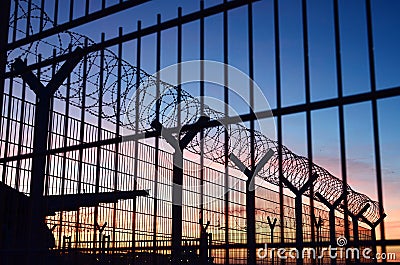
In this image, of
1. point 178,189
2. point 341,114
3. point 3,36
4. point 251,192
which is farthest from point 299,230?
point 3,36

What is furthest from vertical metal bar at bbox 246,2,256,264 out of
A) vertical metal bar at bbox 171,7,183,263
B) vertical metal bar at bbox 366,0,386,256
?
vertical metal bar at bbox 366,0,386,256

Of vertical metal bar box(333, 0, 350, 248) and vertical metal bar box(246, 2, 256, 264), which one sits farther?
vertical metal bar box(246, 2, 256, 264)

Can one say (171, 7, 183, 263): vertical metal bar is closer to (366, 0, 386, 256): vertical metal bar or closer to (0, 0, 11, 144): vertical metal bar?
(366, 0, 386, 256): vertical metal bar

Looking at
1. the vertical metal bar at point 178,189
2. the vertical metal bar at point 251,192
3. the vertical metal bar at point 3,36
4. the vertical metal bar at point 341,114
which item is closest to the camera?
the vertical metal bar at point 341,114

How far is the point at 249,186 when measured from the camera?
4.19 meters

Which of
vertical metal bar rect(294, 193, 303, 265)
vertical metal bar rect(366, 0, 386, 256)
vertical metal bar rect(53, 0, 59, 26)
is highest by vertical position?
vertical metal bar rect(53, 0, 59, 26)

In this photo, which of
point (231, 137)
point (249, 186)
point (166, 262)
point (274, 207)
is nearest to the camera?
point (249, 186)

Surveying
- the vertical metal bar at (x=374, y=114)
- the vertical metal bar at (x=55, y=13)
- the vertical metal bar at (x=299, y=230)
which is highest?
the vertical metal bar at (x=55, y=13)

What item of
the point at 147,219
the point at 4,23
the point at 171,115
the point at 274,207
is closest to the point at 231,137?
the point at 171,115

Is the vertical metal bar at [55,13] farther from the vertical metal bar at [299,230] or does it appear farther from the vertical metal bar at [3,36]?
the vertical metal bar at [299,230]

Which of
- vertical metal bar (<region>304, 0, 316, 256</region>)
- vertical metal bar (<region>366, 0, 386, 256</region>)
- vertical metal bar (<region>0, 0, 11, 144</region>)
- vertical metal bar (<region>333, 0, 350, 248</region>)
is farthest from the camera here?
vertical metal bar (<region>0, 0, 11, 144</region>)

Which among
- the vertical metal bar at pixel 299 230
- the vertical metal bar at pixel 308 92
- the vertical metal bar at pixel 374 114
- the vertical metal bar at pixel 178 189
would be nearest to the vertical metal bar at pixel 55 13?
the vertical metal bar at pixel 178 189

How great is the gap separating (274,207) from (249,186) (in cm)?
792

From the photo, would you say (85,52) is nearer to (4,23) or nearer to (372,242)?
(4,23)
